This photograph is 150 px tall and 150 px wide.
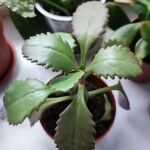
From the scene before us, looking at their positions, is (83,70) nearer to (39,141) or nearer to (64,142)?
(64,142)

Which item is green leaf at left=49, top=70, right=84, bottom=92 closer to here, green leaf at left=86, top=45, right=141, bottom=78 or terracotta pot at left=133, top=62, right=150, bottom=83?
green leaf at left=86, top=45, right=141, bottom=78

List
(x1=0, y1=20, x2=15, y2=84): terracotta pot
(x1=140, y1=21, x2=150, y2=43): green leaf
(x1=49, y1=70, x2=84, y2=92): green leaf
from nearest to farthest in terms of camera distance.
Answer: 1. (x1=49, y1=70, x2=84, y2=92): green leaf
2. (x1=140, y1=21, x2=150, y2=43): green leaf
3. (x1=0, y1=20, x2=15, y2=84): terracotta pot

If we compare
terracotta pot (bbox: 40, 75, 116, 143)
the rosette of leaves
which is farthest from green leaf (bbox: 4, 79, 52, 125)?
terracotta pot (bbox: 40, 75, 116, 143)

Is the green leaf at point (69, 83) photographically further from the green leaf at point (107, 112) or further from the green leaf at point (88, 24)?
the green leaf at point (107, 112)

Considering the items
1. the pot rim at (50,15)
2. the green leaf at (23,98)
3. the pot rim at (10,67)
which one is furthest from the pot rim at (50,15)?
the green leaf at (23,98)

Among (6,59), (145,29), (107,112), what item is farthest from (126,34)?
(6,59)
